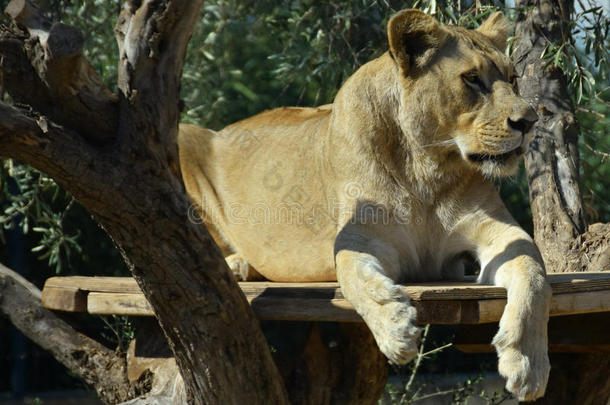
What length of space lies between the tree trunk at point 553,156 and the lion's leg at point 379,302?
1314mm

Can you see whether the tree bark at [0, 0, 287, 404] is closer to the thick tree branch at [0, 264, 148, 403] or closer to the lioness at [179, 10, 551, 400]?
the lioness at [179, 10, 551, 400]

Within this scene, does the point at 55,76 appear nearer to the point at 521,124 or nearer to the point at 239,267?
the point at 521,124

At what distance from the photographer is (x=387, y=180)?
290 centimetres

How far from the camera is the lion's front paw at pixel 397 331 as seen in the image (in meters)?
2.25

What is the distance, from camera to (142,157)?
2.17 metres

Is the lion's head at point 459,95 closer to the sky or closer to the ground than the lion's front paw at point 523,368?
closer to the sky

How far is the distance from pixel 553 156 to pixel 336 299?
1.70 metres

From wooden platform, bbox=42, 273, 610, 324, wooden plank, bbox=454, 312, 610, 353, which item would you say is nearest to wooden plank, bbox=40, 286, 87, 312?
wooden platform, bbox=42, 273, 610, 324

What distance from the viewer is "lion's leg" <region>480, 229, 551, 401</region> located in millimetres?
2273

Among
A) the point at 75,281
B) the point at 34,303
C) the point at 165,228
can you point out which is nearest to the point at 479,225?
the point at 165,228

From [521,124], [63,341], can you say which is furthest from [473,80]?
[63,341]

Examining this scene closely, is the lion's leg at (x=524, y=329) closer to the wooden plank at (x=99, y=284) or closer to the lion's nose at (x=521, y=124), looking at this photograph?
the lion's nose at (x=521, y=124)

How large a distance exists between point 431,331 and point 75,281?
13.9ft

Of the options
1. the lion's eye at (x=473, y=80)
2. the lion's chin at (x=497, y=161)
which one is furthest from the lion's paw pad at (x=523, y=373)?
the lion's eye at (x=473, y=80)
